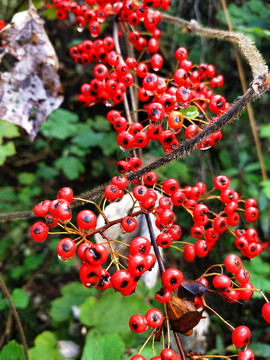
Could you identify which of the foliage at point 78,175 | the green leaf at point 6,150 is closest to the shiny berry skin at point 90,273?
the foliage at point 78,175

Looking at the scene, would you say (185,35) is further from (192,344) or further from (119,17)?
(192,344)

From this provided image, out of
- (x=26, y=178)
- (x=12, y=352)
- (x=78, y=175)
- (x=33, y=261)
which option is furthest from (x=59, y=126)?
(x=12, y=352)

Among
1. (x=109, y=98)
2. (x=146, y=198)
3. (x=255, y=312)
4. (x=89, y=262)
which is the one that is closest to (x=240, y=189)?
(x=255, y=312)

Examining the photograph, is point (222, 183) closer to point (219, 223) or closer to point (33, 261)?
point (219, 223)

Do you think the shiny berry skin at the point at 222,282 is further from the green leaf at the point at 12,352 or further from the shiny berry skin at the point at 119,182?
the green leaf at the point at 12,352

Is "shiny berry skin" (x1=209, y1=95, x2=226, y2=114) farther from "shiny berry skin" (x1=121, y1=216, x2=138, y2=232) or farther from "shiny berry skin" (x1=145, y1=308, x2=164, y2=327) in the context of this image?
"shiny berry skin" (x1=145, y1=308, x2=164, y2=327)

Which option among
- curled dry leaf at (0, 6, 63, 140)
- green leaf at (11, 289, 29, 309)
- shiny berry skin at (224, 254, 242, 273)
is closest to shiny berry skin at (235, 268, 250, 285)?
shiny berry skin at (224, 254, 242, 273)
